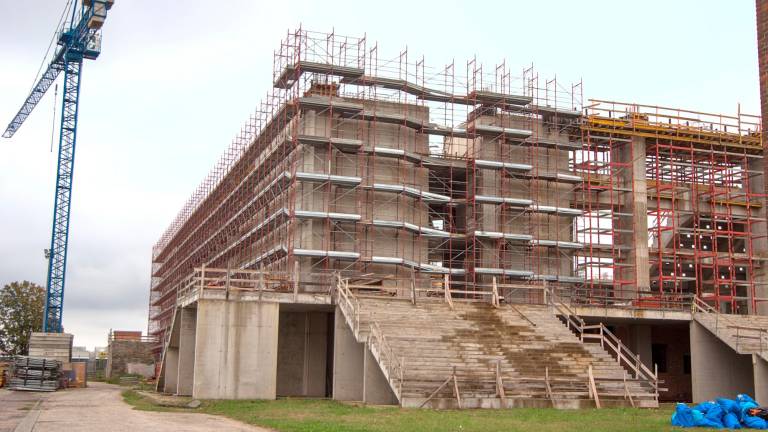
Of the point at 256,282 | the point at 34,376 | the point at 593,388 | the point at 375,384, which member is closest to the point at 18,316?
the point at 34,376

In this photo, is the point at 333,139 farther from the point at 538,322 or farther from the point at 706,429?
the point at 706,429

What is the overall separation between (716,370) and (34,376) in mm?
34725

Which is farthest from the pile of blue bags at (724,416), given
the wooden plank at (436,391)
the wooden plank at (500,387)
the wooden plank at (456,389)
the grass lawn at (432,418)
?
the wooden plank at (436,391)

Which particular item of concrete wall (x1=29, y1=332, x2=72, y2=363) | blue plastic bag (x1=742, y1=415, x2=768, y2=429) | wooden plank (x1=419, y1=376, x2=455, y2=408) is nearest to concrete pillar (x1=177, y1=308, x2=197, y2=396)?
wooden plank (x1=419, y1=376, x2=455, y2=408)

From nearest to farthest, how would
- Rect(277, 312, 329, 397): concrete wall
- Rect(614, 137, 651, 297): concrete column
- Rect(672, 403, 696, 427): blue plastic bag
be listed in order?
Rect(672, 403, 696, 427): blue plastic bag < Rect(277, 312, 329, 397): concrete wall < Rect(614, 137, 651, 297): concrete column

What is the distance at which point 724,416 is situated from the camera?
21.2 meters

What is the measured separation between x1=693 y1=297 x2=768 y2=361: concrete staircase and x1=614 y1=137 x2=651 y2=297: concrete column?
8628 mm

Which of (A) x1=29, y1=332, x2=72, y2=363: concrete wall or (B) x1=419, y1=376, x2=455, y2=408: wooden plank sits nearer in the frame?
(B) x1=419, y1=376, x2=455, y2=408: wooden plank

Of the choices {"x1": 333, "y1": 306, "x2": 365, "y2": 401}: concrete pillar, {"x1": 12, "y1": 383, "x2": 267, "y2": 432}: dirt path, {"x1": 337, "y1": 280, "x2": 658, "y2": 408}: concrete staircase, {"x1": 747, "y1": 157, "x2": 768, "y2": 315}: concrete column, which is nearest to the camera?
{"x1": 12, "y1": 383, "x2": 267, "y2": 432}: dirt path

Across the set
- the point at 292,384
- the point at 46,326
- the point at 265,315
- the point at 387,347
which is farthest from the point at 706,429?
the point at 46,326

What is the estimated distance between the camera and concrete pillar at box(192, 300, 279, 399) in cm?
3397

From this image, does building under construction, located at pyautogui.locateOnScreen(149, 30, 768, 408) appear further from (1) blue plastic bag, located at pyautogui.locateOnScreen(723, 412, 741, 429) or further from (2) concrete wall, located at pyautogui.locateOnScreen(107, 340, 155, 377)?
(2) concrete wall, located at pyautogui.locateOnScreen(107, 340, 155, 377)

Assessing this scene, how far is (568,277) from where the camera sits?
50.7 m

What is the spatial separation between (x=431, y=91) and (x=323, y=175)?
9.02 meters
